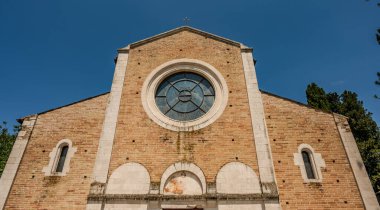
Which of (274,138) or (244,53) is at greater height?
(244,53)

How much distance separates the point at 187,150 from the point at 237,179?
1.80 metres

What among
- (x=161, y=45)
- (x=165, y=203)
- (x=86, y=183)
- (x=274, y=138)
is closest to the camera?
(x=165, y=203)

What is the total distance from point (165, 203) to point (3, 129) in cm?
2117

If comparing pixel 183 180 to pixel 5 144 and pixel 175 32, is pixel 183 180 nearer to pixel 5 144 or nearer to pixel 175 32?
pixel 175 32

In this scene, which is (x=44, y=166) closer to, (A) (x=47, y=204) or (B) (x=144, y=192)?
(A) (x=47, y=204)

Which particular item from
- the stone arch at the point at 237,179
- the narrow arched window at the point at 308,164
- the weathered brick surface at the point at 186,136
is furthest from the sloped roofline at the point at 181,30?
the stone arch at the point at 237,179

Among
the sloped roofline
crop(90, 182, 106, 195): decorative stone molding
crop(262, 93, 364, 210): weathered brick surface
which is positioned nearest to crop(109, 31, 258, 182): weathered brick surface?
crop(90, 182, 106, 195): decorative stone molding

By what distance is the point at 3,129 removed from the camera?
2258 centimetres

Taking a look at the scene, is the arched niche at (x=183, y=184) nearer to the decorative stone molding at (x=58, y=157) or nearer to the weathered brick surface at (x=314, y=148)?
the weathered brick surface at (x=314, y=148)

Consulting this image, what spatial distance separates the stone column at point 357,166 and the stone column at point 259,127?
2521 millimetres

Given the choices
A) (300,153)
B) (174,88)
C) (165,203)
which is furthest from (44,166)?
(300,153)

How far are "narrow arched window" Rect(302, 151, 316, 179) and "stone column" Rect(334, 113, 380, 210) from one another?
1180mm

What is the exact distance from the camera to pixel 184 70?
10758 millimetres

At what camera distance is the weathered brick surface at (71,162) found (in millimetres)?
8000
